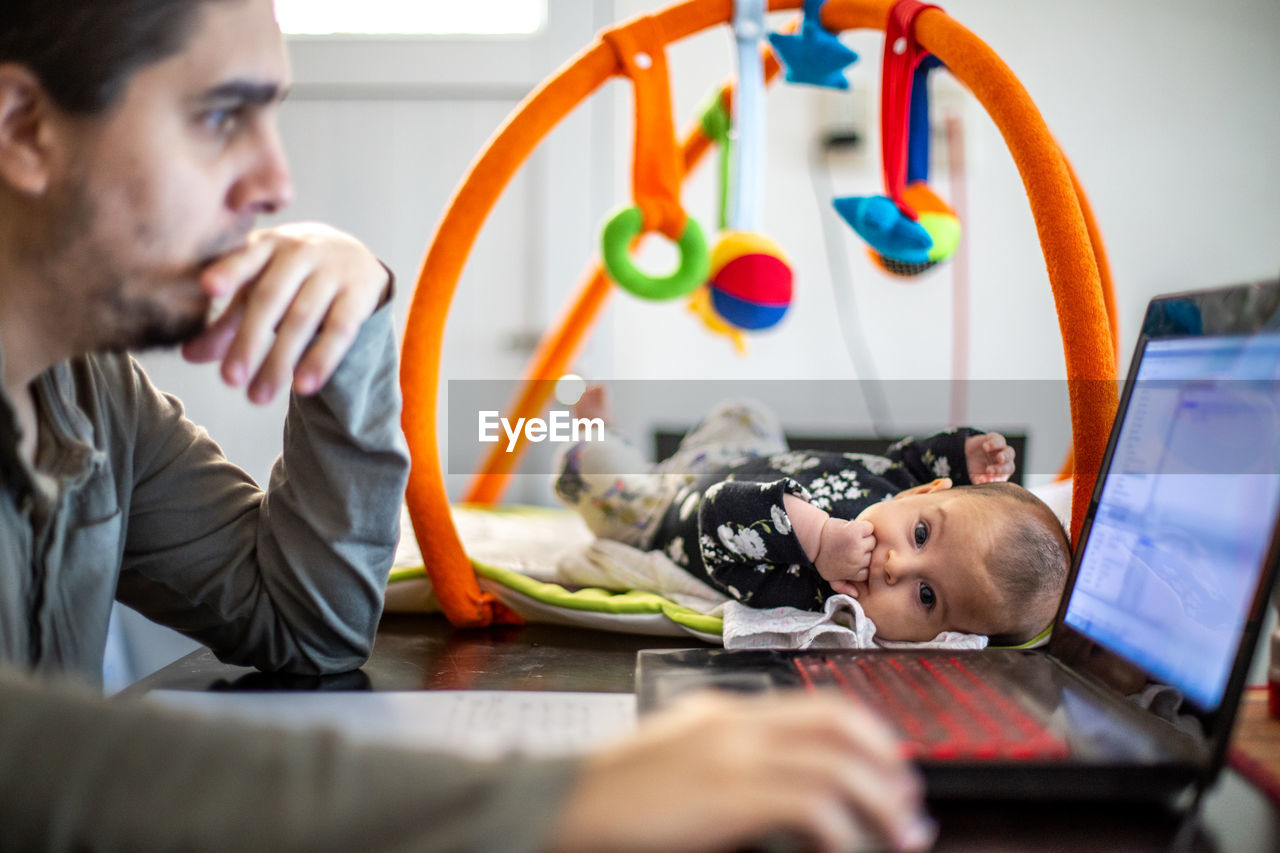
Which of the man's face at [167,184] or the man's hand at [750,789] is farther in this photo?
the man's face at [167,184]

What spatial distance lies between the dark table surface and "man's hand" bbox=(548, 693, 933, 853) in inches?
6.4

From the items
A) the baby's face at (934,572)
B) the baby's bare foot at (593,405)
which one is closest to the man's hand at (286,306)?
the baby's face at (934,572)

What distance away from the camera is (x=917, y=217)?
40.9 inches

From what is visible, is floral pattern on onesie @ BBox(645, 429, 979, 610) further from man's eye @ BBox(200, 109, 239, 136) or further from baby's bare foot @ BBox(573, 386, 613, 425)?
man's eye @ BBox(200, 109, 239, 136)

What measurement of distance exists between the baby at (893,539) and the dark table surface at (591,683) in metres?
0.14

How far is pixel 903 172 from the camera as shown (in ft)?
3.41

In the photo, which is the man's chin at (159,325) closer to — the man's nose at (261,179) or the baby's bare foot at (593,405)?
the man's nose at (261,179)

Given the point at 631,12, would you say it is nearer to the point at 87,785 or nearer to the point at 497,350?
the point at 497,350

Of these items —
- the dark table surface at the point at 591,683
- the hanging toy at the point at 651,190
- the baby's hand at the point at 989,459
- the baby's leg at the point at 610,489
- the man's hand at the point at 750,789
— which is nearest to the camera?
the man's hand at the point at 750,789

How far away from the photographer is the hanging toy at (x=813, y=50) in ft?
3.43

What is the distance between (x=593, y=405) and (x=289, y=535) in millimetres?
802

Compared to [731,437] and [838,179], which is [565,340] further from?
[838,179]

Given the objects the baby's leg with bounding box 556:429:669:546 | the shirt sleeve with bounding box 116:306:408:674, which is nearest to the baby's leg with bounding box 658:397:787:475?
the baby's leg with bounding box 556:429:669:546

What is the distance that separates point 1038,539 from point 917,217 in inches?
14.6
